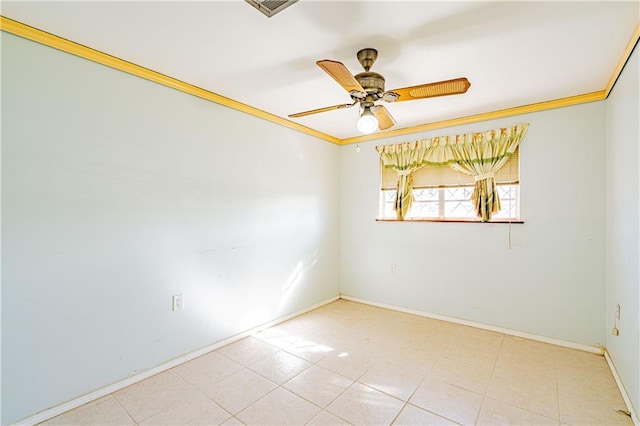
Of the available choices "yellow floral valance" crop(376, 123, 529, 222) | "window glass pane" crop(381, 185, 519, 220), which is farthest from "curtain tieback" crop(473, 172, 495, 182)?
"window glass pane" crop(381, 185, 519, 220)

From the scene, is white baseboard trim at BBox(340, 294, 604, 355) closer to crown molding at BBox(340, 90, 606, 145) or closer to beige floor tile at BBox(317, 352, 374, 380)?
beige floor tile at BBox(317, 352, 374, 380)

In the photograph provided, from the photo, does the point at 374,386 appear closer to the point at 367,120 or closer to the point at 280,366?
the point at 280,366

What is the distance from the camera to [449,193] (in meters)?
3.59

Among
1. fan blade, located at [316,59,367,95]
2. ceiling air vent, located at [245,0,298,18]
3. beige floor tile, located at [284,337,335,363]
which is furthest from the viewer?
beige floor tile, located at [284,337,335,363]

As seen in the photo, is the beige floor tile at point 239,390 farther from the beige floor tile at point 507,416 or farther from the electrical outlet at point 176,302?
the beige floor tile at point 507,416

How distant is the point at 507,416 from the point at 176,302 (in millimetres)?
2573

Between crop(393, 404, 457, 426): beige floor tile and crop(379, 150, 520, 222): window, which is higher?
crop(379, 150, 520, 222): window

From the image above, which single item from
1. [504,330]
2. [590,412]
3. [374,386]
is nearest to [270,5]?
[374,386]

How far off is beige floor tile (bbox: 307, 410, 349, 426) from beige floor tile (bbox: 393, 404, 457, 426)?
340 mm

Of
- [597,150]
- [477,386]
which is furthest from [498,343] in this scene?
[597,150]

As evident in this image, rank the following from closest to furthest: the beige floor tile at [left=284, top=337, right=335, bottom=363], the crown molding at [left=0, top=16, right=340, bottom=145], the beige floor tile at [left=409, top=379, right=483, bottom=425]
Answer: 1. the crown molding at [left=0, top=16, right=340, bottom=145]
2. the beige floor tile at [left=409, top=379, right=483, bottom=425]
3. the beige floor tile at [left=284, top=337, right=335, bottom=363]

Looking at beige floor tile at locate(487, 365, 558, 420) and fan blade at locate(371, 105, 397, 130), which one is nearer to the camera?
beige floor tile at locate(487, 365, 558, 420)

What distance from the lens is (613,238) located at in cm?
244

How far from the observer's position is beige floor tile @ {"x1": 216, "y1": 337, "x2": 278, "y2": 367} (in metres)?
2.59
